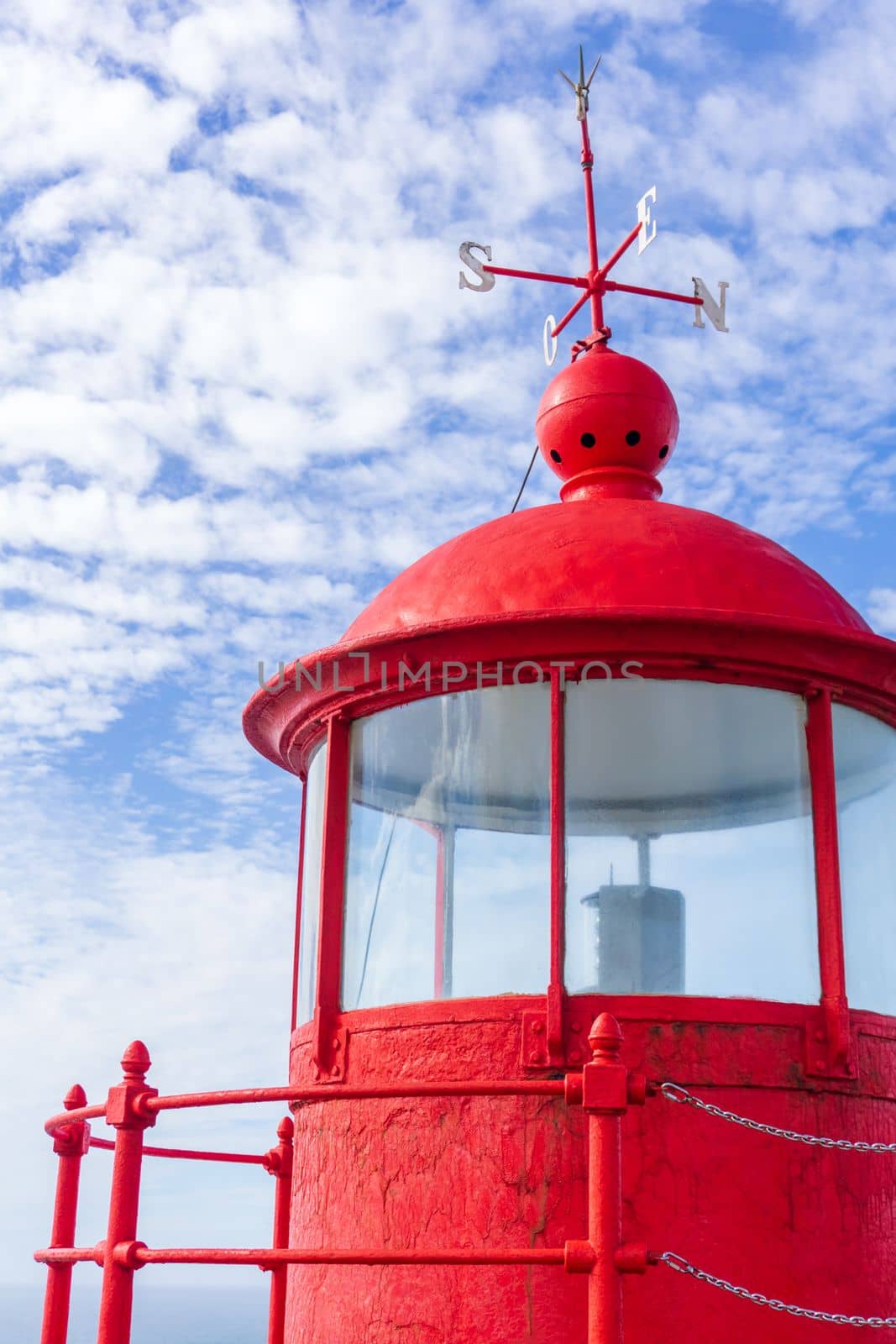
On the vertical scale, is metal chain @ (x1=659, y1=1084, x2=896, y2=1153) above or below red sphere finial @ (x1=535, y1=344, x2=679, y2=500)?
below

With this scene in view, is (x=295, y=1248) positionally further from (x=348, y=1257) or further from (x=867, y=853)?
(x=867, y=853)

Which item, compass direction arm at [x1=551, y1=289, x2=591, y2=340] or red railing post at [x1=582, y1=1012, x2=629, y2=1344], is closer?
red railing post at [x1=582, y1=1012, x2=629, y2=1344]

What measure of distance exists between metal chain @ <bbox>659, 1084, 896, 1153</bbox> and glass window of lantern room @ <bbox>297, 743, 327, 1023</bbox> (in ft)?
5.66

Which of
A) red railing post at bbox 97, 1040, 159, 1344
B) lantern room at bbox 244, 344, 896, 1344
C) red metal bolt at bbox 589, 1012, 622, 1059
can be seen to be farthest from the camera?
lantern room at bbox 244, 344, 896, 1344

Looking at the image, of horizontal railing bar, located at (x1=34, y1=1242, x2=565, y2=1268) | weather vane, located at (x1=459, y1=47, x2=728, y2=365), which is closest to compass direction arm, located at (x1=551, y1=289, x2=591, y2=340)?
weather vane, located at (x1=459, y1=47, x2=728, y2=365)

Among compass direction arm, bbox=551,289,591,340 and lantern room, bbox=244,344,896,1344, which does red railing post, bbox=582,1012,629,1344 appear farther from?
compass direction arm, bbox=551,289,591,340

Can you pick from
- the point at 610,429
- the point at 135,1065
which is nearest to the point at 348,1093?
the point at 135,1065

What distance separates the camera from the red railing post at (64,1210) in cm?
656

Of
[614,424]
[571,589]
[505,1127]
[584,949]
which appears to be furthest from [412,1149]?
[614,424]

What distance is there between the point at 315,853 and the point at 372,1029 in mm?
1004

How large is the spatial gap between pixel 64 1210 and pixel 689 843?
9.67 feet

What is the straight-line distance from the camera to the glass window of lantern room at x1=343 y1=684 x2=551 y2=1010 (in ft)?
20.8

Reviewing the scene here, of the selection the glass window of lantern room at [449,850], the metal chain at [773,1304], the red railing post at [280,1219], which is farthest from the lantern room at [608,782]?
the red railing post at [280,1219]

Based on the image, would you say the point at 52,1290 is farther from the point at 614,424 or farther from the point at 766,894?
the point at 614,424
